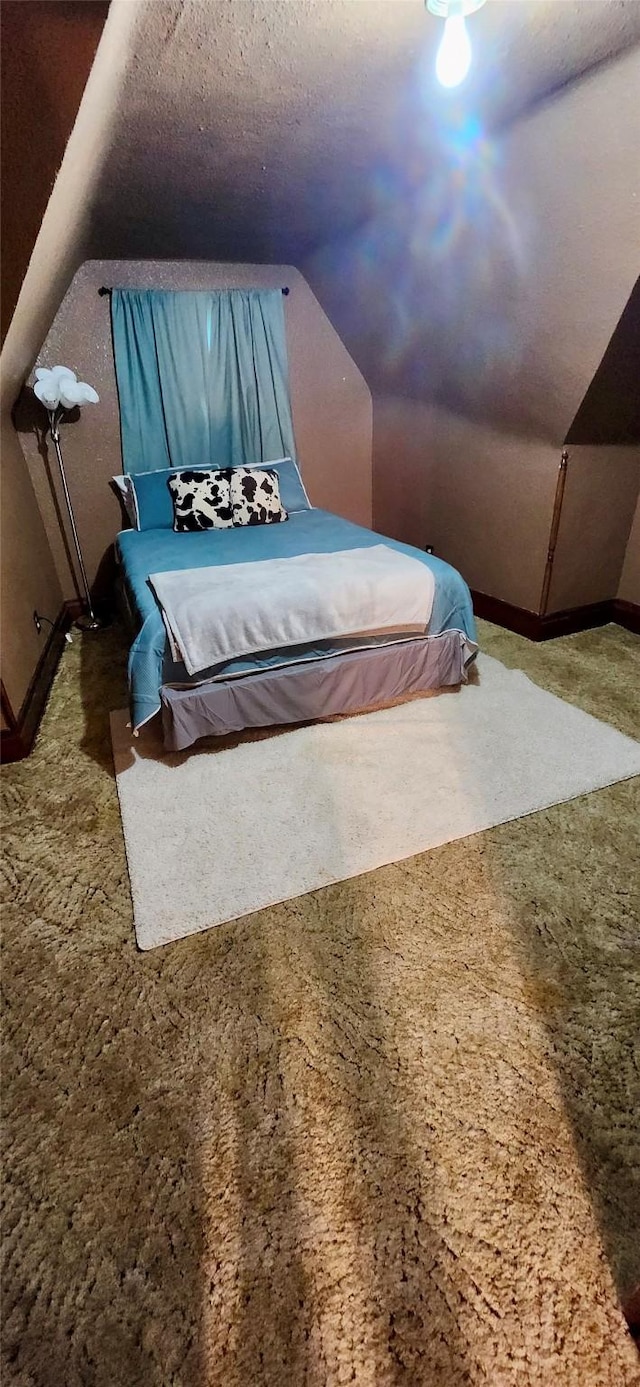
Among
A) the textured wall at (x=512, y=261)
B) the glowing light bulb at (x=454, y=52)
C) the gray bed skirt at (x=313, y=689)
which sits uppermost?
the glowing light bulb at (x=454, y=52)

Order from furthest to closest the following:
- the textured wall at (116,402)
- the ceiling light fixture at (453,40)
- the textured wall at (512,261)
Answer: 1. the textured wall at (116,402)
2. the textured wall at (512,261)
3. the ceiling light fixture at (453,40)

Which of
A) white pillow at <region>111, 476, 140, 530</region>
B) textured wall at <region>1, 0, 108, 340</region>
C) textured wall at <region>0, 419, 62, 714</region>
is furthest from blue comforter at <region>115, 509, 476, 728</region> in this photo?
textured wall at <region>1, 0, 108, 340</region>

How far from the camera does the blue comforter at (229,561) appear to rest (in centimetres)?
202

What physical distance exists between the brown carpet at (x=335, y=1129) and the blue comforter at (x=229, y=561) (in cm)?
66

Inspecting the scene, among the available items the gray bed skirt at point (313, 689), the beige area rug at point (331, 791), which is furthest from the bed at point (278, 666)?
the beige area rug at point (331, 791)

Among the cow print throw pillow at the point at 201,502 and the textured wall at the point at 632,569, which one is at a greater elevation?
the cow print throw pillow at the point at 201,502

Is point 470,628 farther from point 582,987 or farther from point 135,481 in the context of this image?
point 135,481

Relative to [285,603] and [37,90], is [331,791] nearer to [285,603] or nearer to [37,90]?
[285,603]

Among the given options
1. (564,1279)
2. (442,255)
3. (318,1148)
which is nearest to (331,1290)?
(318,1148)

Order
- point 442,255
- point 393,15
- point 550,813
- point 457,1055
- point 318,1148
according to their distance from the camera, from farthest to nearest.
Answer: point 442,255 → point 550,813 → point 393,15 → point 457,1055 → point 318,1148

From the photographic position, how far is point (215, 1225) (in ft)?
3.22

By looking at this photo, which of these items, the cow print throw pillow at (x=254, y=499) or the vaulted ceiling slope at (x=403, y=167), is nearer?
the vaulted ceiling slope at (x=403, y=167)

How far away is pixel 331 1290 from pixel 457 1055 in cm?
44

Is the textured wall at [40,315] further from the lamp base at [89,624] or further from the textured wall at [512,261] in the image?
the textured wall at [512,261]
